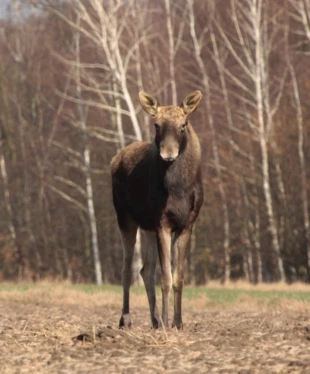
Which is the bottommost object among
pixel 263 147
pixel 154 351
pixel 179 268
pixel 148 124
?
pixel 154 351

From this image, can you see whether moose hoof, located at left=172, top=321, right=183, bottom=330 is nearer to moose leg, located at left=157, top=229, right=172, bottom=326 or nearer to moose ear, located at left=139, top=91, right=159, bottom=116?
moose leg, located at left=157, top=229, right=172, bottom=326

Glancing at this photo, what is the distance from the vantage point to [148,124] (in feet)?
121

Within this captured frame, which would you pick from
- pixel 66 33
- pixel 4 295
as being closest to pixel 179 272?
pixel 4 295

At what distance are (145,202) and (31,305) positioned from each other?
8.38 metres

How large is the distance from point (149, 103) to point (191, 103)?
1.64 ft

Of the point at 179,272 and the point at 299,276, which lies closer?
the point at 179,272

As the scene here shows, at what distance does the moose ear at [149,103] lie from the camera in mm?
12078

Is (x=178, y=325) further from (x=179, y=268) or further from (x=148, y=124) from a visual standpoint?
(x=148, y=124)

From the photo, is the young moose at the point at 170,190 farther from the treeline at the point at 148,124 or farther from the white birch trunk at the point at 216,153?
the white birch trunk at the point at 216,153

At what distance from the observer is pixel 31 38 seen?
1940 inches

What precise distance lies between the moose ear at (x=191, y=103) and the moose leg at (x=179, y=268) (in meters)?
1.40

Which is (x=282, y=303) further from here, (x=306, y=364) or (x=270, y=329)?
(x=306, y=364)

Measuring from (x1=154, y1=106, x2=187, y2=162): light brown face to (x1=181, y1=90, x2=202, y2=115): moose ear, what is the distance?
0.35 ft

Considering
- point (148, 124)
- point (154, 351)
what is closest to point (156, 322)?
point (154, 351)
